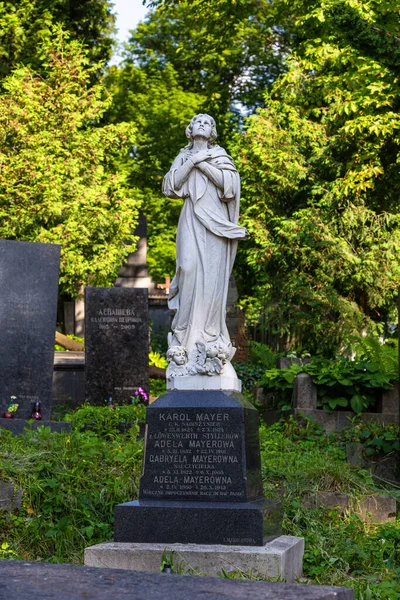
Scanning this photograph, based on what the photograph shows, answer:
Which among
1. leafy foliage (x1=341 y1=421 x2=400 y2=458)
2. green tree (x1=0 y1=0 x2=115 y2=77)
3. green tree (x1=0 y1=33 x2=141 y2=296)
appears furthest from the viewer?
green tree (x1=0 y1=0 x2=115 y2=77)

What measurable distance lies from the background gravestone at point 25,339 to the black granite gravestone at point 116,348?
2.02 metres

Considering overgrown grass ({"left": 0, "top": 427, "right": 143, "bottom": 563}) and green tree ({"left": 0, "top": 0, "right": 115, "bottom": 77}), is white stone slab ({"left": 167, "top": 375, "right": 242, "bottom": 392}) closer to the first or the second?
overgrown grass ({"left": 0, "top": 427, "right": 143, "bottom": 563})

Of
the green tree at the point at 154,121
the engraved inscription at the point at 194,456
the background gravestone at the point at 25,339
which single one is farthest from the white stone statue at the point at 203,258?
the green tree at the point at 154,121

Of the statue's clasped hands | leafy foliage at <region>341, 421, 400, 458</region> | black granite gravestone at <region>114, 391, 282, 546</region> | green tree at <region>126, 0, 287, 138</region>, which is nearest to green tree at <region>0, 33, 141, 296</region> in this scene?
green tree at <region>126, 0, 287, 138</region>

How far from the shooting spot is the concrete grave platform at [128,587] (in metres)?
1.68

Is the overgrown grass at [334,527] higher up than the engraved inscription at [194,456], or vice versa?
the engraved inscription at [194,456]

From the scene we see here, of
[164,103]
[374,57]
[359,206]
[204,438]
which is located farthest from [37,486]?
[164,103]

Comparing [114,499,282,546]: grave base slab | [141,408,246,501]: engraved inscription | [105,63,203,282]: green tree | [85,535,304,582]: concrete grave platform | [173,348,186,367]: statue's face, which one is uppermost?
[105,63,203,282]: green tree

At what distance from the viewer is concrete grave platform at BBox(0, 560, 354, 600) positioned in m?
1.68

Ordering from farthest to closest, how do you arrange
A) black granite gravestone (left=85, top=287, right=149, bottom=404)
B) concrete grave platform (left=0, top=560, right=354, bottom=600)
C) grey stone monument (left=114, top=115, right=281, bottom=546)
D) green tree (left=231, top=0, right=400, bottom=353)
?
green tree (left=231, top=0, right=400, bottom=353)
black granite gravestone (left=85, top=287, right=149, bottom=404)
grey stone monument (left=114, top=115, right=281, bottom=546)
concrete grave platform (left=0, top=560, right=354, bottom=600)

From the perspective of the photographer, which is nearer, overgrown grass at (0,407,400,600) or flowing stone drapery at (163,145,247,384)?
overgrown grass at (0,407,400,600)

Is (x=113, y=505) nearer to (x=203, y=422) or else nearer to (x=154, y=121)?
(x=203, y=422)

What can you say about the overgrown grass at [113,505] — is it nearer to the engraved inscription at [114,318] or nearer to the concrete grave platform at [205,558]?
the concrete grave platform at [205,558]

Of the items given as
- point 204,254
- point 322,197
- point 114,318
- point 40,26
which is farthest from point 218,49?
point 204,254
